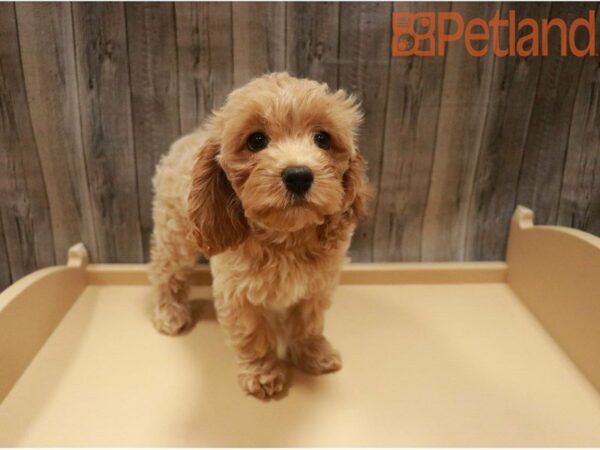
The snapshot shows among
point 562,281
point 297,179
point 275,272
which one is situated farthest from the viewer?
point 562,281

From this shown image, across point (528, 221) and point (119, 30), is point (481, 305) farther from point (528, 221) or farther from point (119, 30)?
point (119, 30)

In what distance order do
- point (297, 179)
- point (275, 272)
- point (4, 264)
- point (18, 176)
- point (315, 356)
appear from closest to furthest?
point (297, 179) < point (275, 272) < point (315, 356) < point (18, 176) < point (4, 264)

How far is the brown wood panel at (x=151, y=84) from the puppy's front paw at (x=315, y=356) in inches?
32.8

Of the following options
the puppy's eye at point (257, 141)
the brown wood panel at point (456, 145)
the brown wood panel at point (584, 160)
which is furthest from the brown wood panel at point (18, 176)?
the brown wood panel at point (584, 160)

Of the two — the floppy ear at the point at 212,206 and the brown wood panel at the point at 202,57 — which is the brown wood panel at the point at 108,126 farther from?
the floppy ear at the point at 212,206

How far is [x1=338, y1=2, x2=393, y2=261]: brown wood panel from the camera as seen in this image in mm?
1743

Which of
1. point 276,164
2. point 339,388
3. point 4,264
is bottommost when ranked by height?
point 339,388

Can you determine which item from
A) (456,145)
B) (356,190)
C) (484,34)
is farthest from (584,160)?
(356,190)

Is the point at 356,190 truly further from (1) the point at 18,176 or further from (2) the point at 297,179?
(1) the point at 18,176

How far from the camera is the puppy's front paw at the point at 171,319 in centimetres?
179

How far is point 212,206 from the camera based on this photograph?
4.39ft

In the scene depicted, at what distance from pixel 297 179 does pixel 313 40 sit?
0.82m

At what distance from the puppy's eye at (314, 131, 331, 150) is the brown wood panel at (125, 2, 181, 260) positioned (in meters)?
0.77

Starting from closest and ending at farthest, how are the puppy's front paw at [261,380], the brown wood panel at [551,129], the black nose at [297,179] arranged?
1. the black nose at [297,179]
2. the puppy's front paw at [261,380]
3. the brown wood panel at [551,129]
